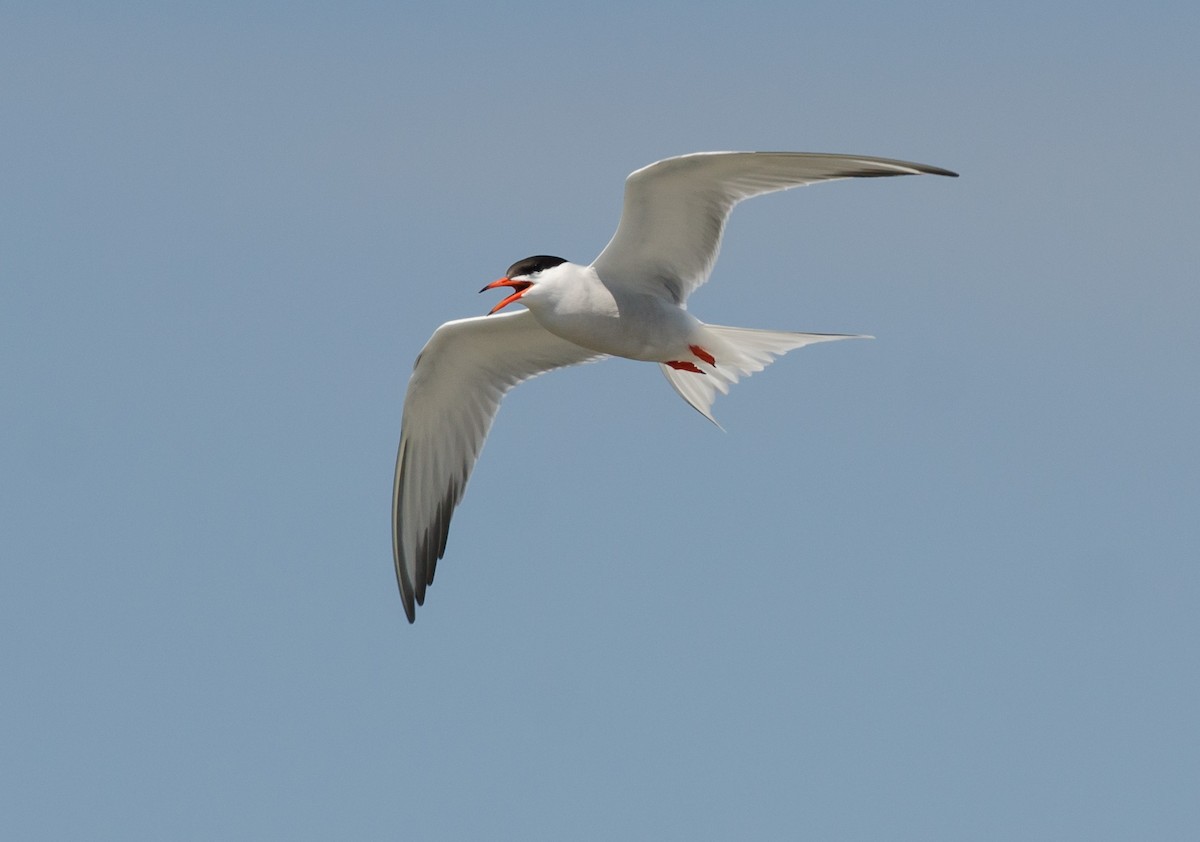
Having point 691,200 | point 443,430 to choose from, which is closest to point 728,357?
point 691,200

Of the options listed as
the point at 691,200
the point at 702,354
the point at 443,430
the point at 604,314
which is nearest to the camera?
the point at 691,200

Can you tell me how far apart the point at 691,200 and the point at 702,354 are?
4.26 feet

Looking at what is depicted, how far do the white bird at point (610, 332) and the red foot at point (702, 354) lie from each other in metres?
0.02

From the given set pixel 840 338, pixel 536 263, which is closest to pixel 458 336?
pixel 536 263

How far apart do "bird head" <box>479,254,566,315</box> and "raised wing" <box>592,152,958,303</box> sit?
1.28 feet

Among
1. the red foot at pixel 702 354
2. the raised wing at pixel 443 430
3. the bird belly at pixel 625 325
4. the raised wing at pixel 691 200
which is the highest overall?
the raised wing at pixel 691 200

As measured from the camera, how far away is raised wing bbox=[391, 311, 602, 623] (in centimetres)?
1360

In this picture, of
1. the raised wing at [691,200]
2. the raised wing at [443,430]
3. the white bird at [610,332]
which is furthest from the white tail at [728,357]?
the raised wing at [443,430]

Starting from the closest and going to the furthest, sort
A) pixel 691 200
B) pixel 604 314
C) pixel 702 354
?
pixel 691 200
pixel 604 314
pixel 702 354

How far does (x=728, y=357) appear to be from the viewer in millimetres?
12359

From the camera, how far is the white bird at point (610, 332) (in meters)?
11.3

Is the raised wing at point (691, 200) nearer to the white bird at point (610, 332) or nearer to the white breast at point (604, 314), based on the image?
the white bird at point (610, 332)

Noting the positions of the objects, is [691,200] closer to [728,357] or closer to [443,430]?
[728,357]

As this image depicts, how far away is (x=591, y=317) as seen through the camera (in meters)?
11.7
